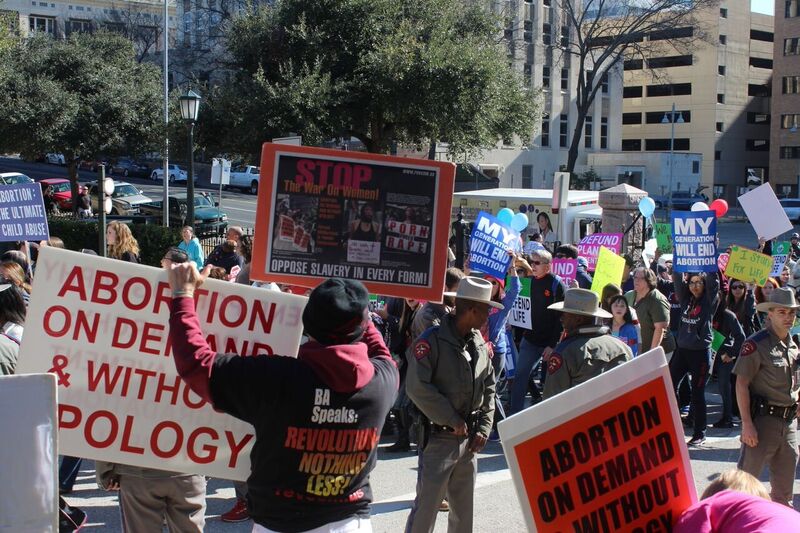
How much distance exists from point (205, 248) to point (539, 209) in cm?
924

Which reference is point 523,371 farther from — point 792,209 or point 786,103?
point 786,103

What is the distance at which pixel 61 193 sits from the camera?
128 feet

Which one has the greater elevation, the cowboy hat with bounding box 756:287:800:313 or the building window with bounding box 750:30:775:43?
the building window with bounding box 750:30:775:43

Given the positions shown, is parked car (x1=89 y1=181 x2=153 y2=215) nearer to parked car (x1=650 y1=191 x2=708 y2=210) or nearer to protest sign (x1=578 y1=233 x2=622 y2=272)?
protest sign (x1=578 y1=233 x2=622 y2=272)

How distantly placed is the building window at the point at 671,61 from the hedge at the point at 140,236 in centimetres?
6165

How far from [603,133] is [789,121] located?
1698 centimetres

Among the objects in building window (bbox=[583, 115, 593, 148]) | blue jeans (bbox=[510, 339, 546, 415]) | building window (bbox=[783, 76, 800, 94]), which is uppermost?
building window (bbox=[783, 76, 800, 94])

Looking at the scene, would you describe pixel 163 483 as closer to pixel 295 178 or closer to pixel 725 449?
pixel 295 178

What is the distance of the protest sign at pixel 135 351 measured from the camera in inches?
154

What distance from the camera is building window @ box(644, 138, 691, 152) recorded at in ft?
250

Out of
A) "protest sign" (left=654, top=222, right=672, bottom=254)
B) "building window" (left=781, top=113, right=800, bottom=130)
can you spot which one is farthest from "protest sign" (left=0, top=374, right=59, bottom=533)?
"building window" (left=781, top=113, right=800, bottom=130)

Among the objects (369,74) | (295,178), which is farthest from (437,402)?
(369,74)

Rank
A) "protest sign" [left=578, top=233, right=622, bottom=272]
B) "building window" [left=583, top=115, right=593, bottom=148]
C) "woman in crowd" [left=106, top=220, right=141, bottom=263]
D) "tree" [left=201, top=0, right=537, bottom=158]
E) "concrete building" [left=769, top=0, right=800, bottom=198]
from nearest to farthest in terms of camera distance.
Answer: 1. "woman in crowd" [left=106, top=220, right=141, bottom=263]
2. "protest sign" [left=578, top=233, right=622, bottom=272]
3. "tree" [left=201, top=0, right=537, bottom=158]
4. "building window" [left=583, top=115, right=593, bottom=148]
5. "concrete building" [left=769, top=0, right=800, bottom=198]

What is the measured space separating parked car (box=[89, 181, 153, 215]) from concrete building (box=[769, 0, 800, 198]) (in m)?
53.3
